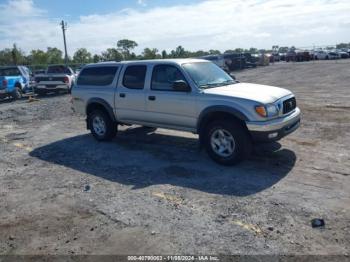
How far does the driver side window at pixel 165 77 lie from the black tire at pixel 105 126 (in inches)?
67.2

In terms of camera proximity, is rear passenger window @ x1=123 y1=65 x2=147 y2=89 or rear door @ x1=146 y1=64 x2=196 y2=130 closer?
rear door @ x1=146 y1=64 x2=196 y2=130

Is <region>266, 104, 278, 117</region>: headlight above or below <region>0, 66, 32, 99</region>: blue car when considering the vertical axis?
below

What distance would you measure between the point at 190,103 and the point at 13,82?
15348mm

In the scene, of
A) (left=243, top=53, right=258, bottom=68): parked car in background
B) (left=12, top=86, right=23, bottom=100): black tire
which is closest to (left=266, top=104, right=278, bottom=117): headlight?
(left=12, top=86, right=23, bottom=100): black tire

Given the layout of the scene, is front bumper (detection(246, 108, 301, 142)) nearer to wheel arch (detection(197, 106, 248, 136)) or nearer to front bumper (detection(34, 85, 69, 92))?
wheel arch (detection(197, 106, 248, 136))

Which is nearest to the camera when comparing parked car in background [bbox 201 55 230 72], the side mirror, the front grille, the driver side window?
the front grille

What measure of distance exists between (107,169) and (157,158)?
3.35 feet

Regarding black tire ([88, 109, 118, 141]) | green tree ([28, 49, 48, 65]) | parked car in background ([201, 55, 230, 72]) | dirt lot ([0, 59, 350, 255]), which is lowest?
dirt lot ([0, 59, 350, 255])

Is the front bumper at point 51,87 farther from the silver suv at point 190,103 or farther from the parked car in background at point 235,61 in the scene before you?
the parked car in background at point 235,61

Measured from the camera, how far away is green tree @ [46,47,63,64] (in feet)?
166

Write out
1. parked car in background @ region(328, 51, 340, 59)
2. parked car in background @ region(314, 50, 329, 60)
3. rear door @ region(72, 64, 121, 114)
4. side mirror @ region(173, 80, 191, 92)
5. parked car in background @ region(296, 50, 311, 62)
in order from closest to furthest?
side mirror @ region(173, 80, 191, 92) → rear door @ region(72, 64, 121, 114) → parked car in background @ region(328, 51, 340, 59) → parked car in background @ region(314, 50, 329, 60) → parked car in background @ region(296, 50, 311, 62)

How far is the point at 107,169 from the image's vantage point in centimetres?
686

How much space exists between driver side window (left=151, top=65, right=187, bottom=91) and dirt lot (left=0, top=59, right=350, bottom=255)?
1356 millimetres

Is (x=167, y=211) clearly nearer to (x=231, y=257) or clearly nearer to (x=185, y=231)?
(x=185, y=231)
